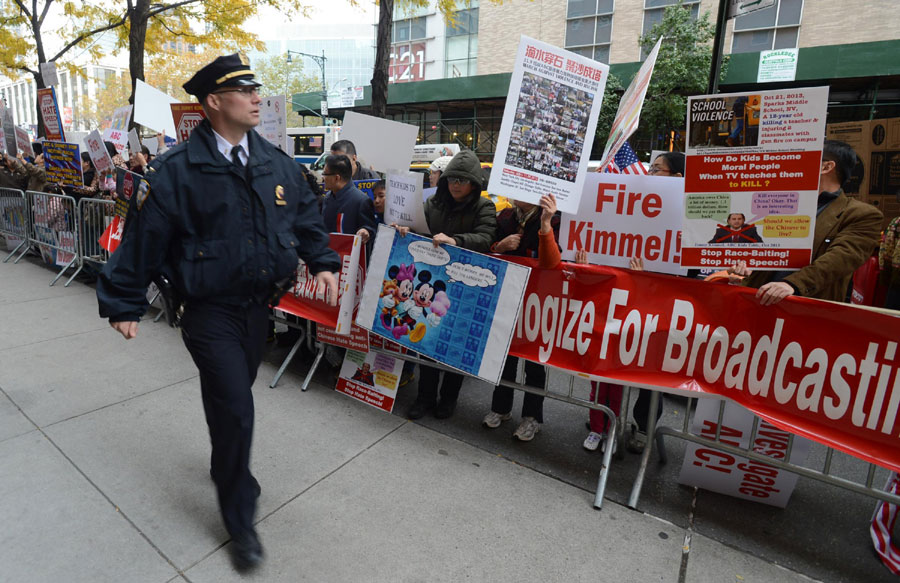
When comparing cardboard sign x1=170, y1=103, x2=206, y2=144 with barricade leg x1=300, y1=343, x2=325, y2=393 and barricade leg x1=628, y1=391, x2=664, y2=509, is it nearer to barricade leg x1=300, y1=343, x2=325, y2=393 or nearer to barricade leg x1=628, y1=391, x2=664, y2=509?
barricade leg x1=300, y1=343, x2=325, y2=393

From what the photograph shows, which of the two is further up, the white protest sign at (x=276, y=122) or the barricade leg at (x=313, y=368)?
the white protest sign at (x=276, y=122)

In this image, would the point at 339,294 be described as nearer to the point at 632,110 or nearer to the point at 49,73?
the point at 632,110

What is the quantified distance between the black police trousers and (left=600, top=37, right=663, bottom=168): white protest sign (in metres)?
2.36

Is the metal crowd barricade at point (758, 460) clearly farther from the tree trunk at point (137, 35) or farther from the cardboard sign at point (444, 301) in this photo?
the tree trunk at point (137, 35)

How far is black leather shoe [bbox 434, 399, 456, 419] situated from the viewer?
13.9 ft

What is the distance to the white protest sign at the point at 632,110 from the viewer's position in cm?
315

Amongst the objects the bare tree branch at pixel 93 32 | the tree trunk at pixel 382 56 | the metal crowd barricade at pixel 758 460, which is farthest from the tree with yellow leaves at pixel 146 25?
the metal crowd barricade at pixel 758 460

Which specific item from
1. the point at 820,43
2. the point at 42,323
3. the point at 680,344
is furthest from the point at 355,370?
the point at 820,43

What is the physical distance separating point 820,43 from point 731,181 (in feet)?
81.9

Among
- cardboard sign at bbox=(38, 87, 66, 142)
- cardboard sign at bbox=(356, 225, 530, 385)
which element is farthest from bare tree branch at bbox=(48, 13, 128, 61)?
cardboard sign at bbox=(356, 225, 530, 385)

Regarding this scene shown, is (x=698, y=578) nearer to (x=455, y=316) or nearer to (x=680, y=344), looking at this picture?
(x=680, y=344)

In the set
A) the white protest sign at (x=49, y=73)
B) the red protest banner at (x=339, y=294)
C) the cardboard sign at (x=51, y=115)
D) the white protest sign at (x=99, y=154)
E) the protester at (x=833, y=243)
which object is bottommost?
the red protest banner at (x=339, y=294)

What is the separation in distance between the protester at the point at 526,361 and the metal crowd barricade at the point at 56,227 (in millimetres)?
6766

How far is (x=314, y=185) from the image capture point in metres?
4.91
